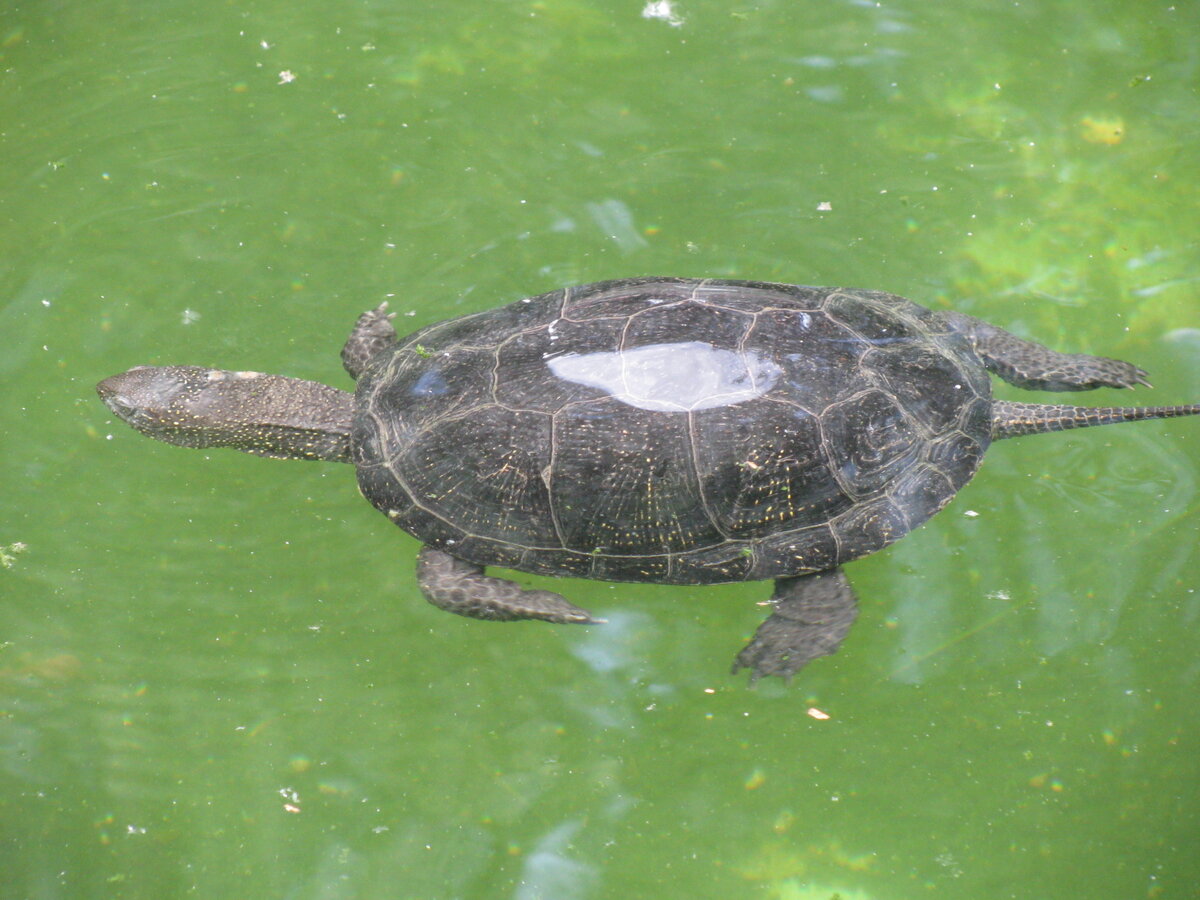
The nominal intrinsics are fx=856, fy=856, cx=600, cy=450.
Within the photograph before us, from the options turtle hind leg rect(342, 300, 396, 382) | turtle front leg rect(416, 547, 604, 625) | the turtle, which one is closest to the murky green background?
turtle hind leg rect(342, 300, 396, 382)

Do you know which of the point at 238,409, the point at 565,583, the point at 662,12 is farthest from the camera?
the point at 662,12

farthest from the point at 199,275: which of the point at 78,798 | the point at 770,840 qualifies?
the point at 770,840

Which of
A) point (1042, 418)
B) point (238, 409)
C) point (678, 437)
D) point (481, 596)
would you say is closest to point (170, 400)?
point (238, 409)

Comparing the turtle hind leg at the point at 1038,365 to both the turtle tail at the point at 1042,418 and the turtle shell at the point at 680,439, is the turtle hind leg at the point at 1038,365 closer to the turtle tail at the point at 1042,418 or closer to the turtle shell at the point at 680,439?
the turtle tail at the point at 1042,418

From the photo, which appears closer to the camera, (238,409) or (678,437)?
(678,437)

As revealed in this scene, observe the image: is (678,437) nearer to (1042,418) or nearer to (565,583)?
(565,583)

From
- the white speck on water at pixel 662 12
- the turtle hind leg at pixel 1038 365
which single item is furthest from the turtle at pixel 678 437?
the white speck on water at pixel 662 12

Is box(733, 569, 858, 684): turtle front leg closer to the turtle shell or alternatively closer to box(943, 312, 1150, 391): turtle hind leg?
the turtle shell
